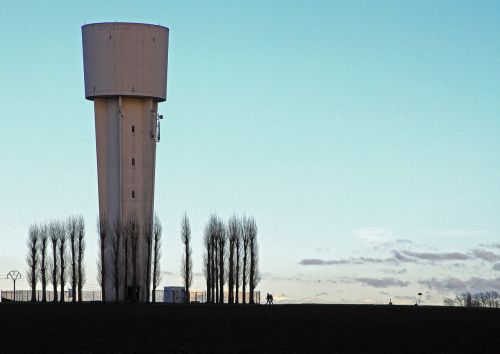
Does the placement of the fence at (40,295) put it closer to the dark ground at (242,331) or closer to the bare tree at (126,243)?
the bare tree at (126,243)

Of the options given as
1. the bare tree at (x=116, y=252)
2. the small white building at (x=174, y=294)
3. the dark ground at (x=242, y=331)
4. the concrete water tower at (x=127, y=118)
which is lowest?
the dark ground at (x=242, y=331)

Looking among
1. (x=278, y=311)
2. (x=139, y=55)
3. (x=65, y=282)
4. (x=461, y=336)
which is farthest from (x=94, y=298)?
(x=461, y=336)

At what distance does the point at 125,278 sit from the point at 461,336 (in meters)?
57.2

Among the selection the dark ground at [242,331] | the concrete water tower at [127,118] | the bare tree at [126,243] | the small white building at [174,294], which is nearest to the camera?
the dark ground at [242,331]

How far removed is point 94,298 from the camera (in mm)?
126000

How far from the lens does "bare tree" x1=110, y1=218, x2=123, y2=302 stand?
391 feet

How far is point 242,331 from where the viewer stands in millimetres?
68562

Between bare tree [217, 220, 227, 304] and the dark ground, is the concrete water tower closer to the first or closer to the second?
bare tree [217, 220, 227, 304]

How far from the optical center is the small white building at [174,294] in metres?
121

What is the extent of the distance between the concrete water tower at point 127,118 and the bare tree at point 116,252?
0.44 m

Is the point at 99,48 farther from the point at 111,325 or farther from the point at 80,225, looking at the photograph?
the point at 111,325

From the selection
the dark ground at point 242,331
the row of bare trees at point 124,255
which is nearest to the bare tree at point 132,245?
the row of bare trees at point 124,255

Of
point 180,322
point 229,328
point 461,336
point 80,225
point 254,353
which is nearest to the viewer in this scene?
point 254,353

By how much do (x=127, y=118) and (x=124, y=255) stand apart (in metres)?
11.5
